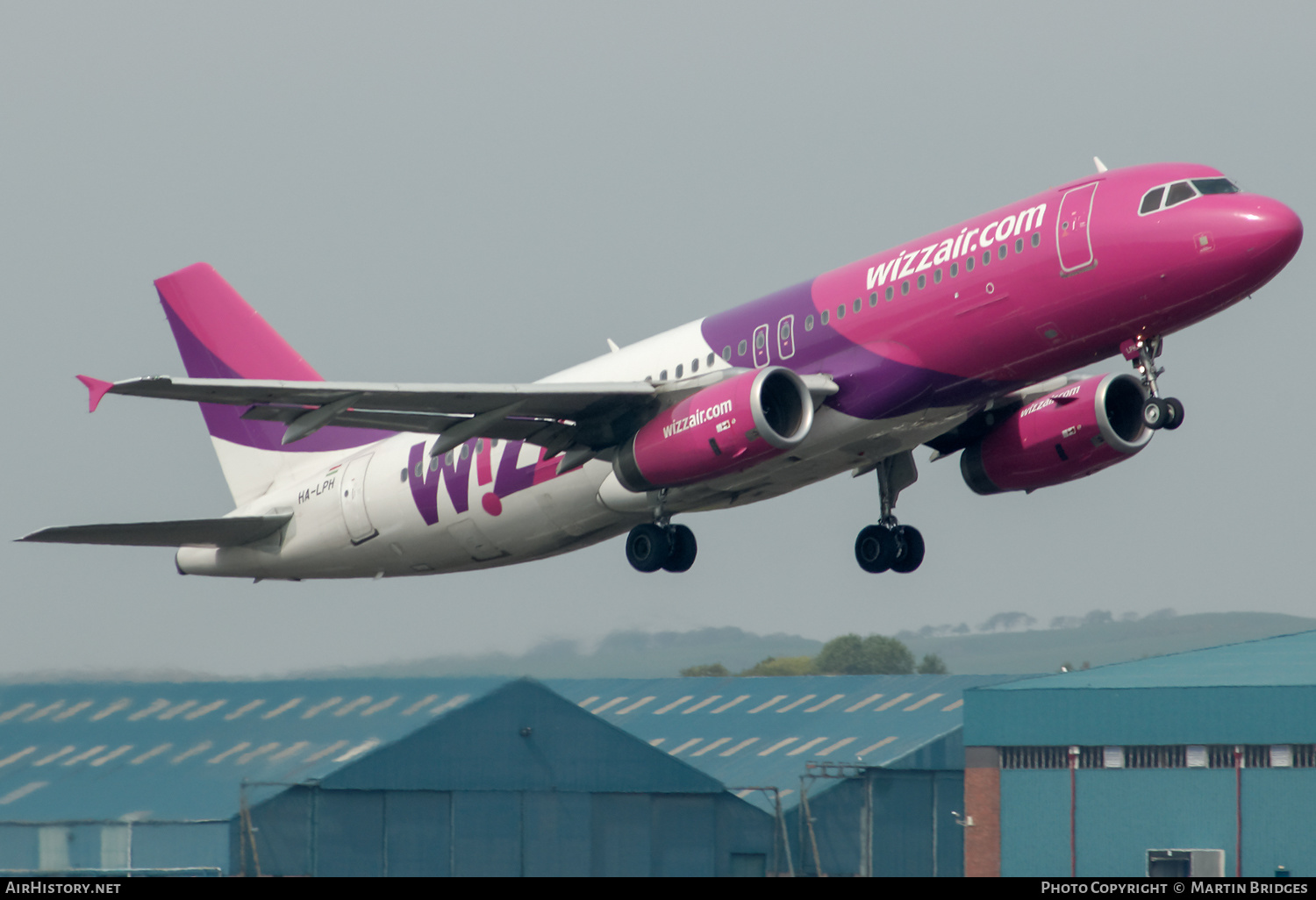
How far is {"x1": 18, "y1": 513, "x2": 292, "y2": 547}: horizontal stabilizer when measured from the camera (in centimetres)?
3619

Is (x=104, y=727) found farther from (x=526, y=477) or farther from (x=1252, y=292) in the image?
(x=1252, y=292)

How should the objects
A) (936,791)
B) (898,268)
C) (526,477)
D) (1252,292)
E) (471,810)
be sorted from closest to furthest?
(1252,292) < (898,268) < (526,477) < (471,810) < (936,791)

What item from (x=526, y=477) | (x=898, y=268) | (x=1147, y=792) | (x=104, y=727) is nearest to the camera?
(x=898, y=268)

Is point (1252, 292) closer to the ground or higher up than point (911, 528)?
higher up

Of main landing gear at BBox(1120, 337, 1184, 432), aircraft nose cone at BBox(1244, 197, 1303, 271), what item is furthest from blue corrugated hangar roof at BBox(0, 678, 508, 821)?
aircraft nose cone at BBox(1244, 197, 1303, 271)

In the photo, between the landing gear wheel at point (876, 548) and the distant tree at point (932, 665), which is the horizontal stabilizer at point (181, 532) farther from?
the distant tree at point (932, 665)

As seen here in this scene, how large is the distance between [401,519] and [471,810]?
11.4 meters

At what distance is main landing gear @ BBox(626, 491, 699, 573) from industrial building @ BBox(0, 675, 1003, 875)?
1205 cm

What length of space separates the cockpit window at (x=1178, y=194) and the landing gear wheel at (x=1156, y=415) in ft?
10.9

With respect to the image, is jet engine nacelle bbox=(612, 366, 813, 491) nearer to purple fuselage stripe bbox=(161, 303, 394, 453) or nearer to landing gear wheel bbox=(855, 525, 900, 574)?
landing gear wheel bbox=(855, 525, 900, 574)

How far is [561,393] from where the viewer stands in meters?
31.8

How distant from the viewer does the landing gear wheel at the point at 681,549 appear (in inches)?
1348

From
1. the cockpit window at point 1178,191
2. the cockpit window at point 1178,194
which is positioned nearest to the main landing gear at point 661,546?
the cockpit window at point 1178,191
